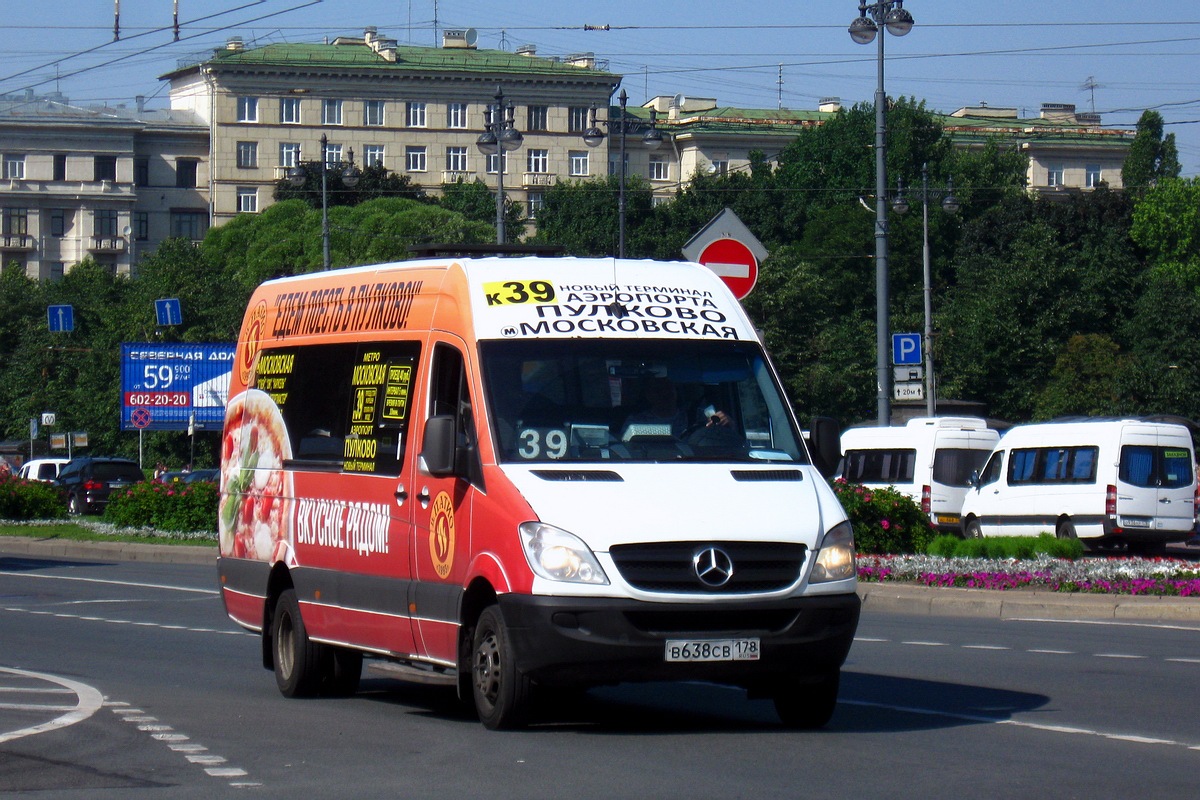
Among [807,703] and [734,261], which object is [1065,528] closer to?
[734,261]

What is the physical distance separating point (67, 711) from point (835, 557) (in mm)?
4473

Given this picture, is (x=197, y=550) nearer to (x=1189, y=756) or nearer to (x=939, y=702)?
(x=939, y=702)

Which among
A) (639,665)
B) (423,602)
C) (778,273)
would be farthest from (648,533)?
(778,273)

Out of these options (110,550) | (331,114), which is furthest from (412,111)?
(110,550)

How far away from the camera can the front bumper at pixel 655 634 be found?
8.66 m

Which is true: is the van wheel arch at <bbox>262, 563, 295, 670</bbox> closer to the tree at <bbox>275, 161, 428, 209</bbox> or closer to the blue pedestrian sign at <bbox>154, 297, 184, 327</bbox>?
the blue pedestrian sign at <bbox>154, 297, 184, 327</bbox>

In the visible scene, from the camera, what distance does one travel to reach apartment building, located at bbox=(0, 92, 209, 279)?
12638cm

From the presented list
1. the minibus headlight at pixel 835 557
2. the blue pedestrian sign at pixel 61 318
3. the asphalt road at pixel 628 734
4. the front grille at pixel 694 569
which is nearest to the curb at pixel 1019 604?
the asphalt road at pixel 628 734

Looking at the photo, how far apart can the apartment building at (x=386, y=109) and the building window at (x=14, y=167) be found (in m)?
12.7

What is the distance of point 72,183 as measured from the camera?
127 metres

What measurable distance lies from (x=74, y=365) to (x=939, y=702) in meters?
69.0

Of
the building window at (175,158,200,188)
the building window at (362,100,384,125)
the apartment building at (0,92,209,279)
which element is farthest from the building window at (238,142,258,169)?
the building window at (362,100,384,125)

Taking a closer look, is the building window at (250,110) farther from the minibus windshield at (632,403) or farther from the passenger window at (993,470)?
the minibus windshield at (632,403)

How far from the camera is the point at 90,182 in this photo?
419 ft
